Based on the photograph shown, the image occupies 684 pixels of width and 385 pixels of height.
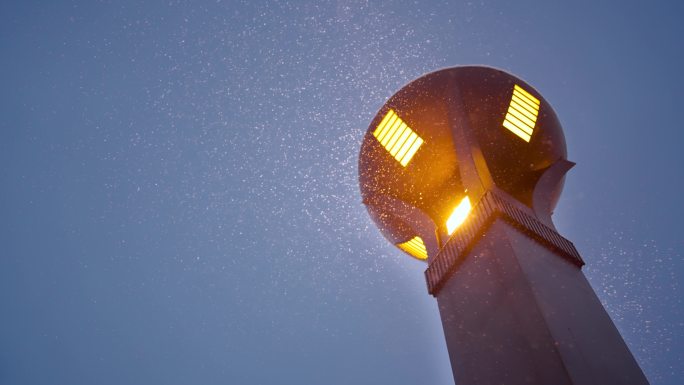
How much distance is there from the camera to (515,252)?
750 cm

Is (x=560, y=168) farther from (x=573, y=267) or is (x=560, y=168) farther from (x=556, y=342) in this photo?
(x=556, y=342)

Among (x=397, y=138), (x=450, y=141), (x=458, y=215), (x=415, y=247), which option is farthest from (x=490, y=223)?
(x=415, y=247)

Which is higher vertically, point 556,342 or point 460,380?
point 556,342

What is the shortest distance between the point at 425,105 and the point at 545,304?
6.65 metres

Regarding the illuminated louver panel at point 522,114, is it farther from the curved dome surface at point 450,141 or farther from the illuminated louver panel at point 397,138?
the illuminated louver panel at point 397,138

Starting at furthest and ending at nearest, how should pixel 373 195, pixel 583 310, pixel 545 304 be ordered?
pixel 373 195, pixel 583 310, pixel 545 304

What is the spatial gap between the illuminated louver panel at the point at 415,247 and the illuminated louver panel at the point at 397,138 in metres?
2.74

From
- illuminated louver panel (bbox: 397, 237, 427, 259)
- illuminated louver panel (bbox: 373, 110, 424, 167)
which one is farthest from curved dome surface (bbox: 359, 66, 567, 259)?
illuminated louver panel (bbox: 397, 237, 427, 259)

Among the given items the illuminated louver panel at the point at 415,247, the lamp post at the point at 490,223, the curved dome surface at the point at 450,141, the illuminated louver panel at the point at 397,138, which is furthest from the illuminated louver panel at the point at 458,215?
the illuminated louver panel at the point at 415,247

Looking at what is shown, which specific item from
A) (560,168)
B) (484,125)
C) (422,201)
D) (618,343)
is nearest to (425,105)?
(484,125)

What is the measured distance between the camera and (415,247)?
13.1 meters

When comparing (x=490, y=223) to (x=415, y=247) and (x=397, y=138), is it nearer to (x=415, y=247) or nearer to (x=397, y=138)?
(x=397, y=138)

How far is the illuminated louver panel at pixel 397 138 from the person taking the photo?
37.7ft

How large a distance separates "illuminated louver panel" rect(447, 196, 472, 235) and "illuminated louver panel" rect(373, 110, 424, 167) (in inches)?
75.2
